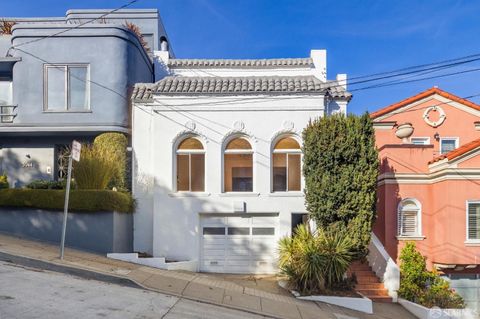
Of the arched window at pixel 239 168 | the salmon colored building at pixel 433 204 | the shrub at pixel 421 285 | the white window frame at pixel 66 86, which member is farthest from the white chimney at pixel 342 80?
the white window frame at pixel 66 86

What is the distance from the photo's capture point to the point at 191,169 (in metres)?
13.9

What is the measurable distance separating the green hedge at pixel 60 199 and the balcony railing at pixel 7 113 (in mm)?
3731

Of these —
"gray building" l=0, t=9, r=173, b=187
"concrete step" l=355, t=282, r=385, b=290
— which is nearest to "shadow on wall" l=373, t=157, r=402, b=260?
"concrete step" l=355, t=282, r=385, b=290

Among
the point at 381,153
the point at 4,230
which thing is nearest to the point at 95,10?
the point at 4,230

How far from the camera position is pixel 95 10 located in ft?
70.2

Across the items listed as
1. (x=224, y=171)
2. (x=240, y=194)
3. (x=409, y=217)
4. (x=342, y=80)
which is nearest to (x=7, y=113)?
(x=224, y=171)

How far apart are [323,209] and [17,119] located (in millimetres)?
11067

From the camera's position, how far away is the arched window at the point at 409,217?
1395cm

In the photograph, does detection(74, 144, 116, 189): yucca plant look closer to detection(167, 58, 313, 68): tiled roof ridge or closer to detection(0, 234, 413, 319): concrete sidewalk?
detection(0, 234, 413, 319): concrete sidewalk

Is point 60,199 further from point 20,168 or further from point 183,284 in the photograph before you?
point 183,284

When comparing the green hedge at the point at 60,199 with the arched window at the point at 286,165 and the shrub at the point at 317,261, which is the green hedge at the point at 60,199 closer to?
the arched window at the point at 286,165

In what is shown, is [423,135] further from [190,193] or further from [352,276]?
[190,193]

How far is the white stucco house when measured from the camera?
531 inches

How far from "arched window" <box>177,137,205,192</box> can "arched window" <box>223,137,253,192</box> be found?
77cm
